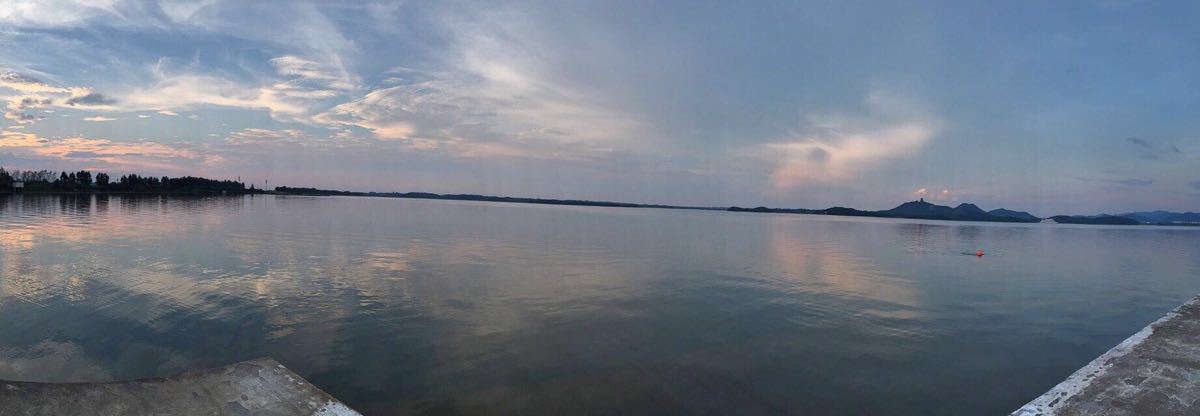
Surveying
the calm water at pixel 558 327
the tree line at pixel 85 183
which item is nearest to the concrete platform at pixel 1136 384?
the calm water at pixel 558 327

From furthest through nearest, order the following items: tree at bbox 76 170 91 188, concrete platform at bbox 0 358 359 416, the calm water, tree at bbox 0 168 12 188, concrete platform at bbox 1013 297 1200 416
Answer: tree at bbox 76 170 91 188, tree at bbox 0 168 12 188, the calm water, concrete platform at bbox 1013 297 1200 416, concrete platform at bbox 0 358 359 416

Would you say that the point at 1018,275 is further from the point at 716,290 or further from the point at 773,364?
the point at 773,364

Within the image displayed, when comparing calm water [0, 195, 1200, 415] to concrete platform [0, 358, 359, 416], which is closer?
concrete platform [0, 358, 359, 416]

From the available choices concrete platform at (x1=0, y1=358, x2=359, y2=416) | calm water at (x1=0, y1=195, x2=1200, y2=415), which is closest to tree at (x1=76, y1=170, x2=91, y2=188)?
calm water at (x1=0, y1=195, x2=1200, y2=415)

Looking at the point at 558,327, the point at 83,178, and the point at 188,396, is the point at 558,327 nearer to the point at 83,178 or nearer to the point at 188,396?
the point at 188,396

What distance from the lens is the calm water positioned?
370 inches

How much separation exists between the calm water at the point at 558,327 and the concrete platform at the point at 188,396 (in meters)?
1.04

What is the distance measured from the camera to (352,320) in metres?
13.2

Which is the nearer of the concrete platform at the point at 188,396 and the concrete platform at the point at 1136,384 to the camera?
the concrete platform at the point at 188,396

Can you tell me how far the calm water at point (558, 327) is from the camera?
9391mm

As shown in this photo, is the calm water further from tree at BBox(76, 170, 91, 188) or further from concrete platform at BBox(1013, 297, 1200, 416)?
tree at BBox(76, 170, 91, 188)

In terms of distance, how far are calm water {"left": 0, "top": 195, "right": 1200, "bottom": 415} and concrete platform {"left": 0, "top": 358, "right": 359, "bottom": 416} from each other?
104cm

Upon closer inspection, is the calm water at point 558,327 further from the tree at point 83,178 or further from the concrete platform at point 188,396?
the tree at point 83,178

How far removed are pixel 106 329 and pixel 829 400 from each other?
1520cm
